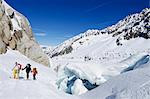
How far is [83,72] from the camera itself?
31406mm

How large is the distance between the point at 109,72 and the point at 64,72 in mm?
7703

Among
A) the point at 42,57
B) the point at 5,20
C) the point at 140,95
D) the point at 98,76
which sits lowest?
the point at 140,95

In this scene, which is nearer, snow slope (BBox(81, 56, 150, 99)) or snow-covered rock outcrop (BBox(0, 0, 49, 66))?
snow slope (BBox(81, 56, 150, 99))

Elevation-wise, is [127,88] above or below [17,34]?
below

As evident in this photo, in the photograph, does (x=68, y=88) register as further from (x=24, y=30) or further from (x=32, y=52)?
(x=24, y=30)

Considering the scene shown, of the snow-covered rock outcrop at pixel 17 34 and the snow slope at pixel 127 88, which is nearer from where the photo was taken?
the snow slope at pixel 127 88

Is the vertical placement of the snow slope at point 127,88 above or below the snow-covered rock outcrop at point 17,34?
below

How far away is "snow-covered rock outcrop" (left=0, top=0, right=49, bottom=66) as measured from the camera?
53594 mm

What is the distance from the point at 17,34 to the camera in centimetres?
5809

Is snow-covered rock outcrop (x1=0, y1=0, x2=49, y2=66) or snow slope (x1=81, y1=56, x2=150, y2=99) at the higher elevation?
snow-covered rock outcrop (x1=0, y1=0, x2=49, y2=66)

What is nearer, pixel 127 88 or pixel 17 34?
pixel 127 88

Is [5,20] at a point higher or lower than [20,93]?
higher

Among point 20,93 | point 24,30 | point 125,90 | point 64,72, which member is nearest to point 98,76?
point 64,72

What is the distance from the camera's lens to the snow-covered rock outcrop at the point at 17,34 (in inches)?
2110
